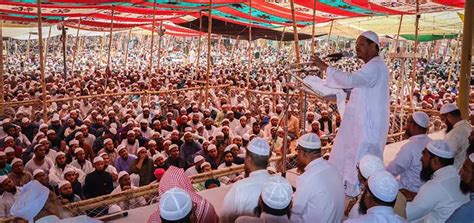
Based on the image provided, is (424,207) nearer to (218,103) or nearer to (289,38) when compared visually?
(218,103)

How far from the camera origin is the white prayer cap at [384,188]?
242 centimetres

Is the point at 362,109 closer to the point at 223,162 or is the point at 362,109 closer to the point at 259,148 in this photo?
the point at 259,148

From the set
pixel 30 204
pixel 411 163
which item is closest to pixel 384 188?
pixel 411 163

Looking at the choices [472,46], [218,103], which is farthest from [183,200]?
[218,103]

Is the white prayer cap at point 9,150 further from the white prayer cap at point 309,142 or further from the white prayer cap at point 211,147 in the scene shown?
the white prayer cap at point 309,142

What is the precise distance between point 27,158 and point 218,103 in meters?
5.59

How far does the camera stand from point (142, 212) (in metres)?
3.67

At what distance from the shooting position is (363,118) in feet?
11.3

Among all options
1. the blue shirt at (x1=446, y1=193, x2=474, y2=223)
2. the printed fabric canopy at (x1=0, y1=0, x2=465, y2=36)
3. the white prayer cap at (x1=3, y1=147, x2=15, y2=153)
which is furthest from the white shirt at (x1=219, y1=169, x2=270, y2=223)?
the printed fabric canopy at (x1=0, y1=0, x2=465, y2=36)

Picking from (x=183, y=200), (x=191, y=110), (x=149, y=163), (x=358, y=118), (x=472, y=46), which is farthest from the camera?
(x=191, y=110)

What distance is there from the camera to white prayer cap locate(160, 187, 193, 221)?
2.11 metres

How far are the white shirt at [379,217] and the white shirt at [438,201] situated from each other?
0.52 metres

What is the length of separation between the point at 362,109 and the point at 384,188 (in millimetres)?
1103

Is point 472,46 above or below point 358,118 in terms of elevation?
above
